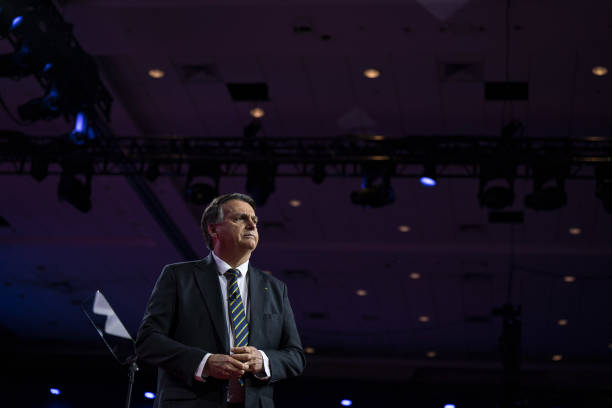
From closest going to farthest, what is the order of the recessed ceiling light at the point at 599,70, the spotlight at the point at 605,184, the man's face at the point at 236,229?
the man's face at the point at 236,229, the recessed ceiling light at the point at 599,70, the spotlight at the point at 605,184

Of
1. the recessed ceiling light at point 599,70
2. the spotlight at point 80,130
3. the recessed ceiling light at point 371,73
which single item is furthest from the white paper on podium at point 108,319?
the recessed ceiling light at point 599,70

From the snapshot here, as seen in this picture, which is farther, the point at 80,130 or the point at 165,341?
the point at 80,130

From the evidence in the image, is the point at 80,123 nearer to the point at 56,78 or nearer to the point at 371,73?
the point at 56,78

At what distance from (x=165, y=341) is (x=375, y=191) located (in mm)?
5736

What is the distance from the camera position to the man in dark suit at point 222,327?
2.09m

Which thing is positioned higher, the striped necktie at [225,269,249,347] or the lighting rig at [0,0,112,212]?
the lighting rig at [0,0,112,212]

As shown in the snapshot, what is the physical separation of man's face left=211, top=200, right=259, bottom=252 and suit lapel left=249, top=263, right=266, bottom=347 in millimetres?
94

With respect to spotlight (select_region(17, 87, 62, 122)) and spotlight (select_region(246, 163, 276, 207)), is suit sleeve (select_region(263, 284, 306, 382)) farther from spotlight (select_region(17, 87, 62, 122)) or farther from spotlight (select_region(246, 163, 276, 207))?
spotlight (select_region(246, 163, 276, 207))

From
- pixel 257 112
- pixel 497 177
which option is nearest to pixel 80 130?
pixel 257 112

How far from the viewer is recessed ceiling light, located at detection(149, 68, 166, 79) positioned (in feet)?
25.6

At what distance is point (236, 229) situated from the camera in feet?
7.65

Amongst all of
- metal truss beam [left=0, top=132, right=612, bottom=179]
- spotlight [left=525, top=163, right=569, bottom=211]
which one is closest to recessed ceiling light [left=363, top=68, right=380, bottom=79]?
metal truss beam [left=0, top=132, right=612, bottom=179]

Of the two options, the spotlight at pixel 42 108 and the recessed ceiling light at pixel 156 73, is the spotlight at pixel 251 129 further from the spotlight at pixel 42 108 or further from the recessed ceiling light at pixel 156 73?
the spotlight at pixel 42 108

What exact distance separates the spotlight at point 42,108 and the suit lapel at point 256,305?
4.61 meters
